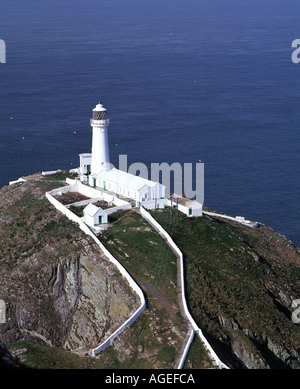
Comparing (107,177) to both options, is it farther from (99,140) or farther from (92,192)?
(99,140)

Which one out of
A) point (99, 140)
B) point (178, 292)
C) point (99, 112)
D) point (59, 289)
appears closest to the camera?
point (178, 292)

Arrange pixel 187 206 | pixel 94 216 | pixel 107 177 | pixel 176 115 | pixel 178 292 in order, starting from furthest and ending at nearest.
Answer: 1. pixel 176 115
2. pixel 107 177
3. pixel 187 206
4. pixel 94 216
5. pixel 178 292

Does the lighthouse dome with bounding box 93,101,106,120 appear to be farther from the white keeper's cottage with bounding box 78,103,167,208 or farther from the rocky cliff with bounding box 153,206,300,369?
the rocky cliff with bounding box 153,206,300,369

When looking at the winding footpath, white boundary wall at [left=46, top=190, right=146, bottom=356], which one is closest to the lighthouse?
white boundary wall at [left=46, top=190, right=146, bottom=356]

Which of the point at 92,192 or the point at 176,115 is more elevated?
the point at 176,115

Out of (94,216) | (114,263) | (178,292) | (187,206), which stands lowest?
(178,292)

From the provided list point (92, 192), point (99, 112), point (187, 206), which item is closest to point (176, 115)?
point (99, 112)

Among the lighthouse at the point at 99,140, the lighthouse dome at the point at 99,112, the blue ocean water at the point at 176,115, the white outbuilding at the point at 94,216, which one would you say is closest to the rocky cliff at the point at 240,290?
the white outbuilding at the point at 94,216
